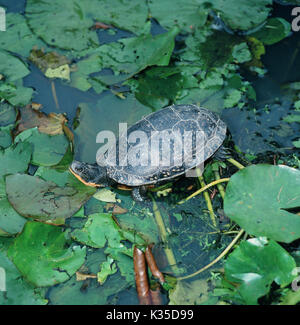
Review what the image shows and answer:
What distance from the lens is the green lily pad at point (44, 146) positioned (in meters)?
3.43

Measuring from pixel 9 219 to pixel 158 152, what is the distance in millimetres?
1513

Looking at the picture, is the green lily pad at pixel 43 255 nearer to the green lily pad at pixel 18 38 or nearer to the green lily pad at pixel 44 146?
the green lily pad at pixel 44 146

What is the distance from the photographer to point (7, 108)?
12.8ft

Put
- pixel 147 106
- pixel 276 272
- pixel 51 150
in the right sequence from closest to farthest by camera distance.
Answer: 1. pixel 276 272
2. pixel 51 150
3. pixel 147 106

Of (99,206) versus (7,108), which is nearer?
(99,206)

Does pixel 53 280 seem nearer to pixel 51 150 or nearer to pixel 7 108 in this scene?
pixel 51 150

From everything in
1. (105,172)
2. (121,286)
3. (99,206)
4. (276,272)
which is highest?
(276,272)

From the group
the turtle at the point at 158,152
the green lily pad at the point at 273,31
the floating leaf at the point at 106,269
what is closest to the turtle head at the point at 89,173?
the turtle at the point at 158,152

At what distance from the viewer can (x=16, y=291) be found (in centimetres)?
279

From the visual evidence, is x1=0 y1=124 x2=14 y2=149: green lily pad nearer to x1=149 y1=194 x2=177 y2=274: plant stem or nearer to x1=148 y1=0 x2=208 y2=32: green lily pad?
x1=149 y1=194 x2=177 y2=274: plant stem

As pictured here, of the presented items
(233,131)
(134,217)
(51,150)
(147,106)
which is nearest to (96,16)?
(147,106)

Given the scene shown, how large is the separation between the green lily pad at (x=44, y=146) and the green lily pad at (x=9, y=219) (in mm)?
516

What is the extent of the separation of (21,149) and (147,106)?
1401 millimetres

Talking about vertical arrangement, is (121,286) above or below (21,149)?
below
